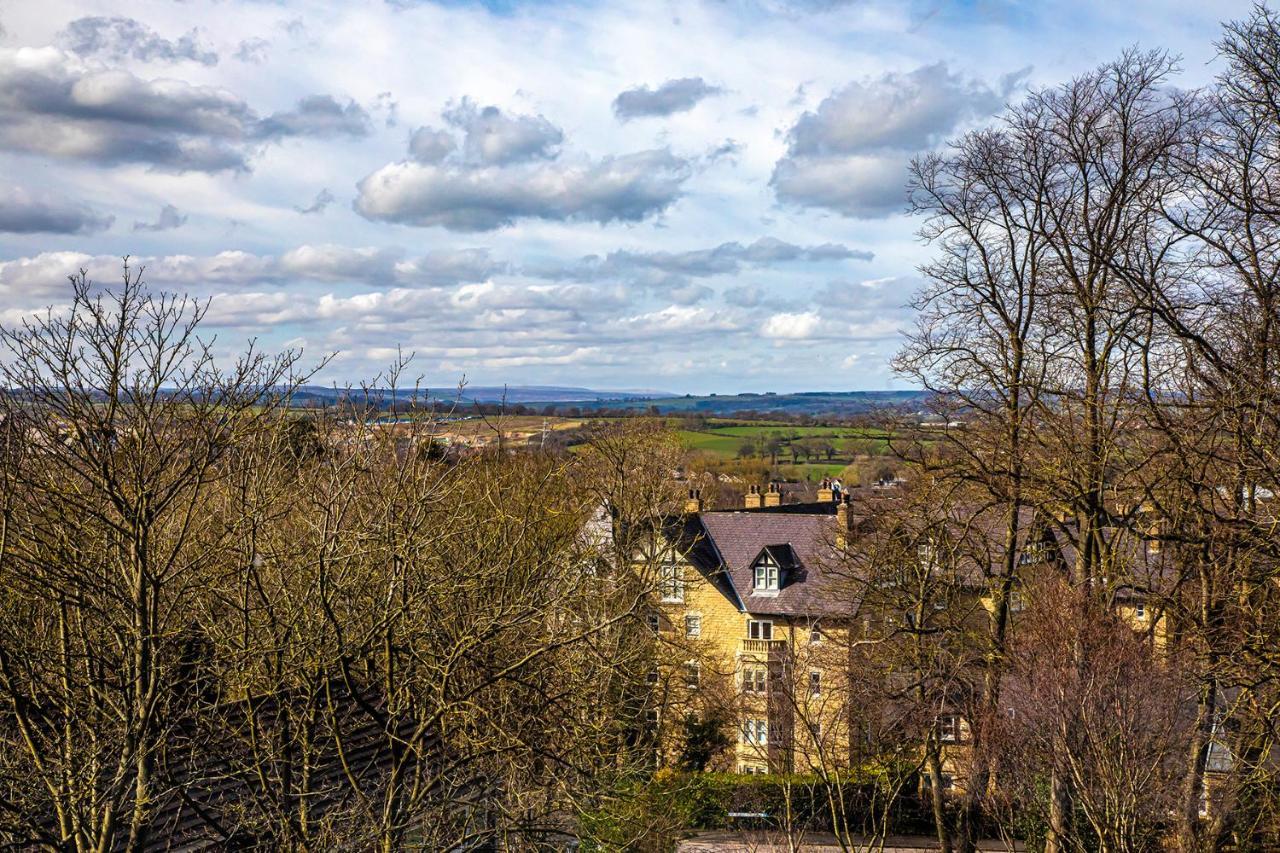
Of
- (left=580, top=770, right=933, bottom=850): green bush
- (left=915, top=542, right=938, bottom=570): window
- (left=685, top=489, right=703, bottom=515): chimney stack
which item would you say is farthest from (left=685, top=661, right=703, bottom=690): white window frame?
(left=915, top=542, right=938, bottom=570): window

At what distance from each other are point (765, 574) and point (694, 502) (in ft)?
15.3

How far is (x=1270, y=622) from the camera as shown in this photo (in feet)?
45.1

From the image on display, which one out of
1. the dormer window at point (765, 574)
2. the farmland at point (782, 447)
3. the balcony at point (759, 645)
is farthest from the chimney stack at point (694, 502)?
the farmland at point (782, 447)

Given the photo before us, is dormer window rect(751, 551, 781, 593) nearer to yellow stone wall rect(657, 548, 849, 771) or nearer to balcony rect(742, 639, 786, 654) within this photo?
yellow stone wall rect(657, 548, 849, 771)

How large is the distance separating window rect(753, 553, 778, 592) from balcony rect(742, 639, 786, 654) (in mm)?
2012

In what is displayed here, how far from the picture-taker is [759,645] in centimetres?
3900

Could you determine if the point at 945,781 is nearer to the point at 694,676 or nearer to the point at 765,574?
the point at 694,676

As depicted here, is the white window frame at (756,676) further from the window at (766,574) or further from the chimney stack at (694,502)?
the chimney stack at (694,502)

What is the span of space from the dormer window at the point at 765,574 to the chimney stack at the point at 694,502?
13.3ft

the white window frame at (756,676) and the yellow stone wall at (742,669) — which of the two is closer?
the yellow stone wall at (742,669)

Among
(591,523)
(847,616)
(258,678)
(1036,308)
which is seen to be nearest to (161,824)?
(258,678)

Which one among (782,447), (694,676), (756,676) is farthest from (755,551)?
(782,447)

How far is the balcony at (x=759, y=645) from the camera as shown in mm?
38188

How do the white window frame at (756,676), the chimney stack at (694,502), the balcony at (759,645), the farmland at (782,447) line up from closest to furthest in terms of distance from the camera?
the white window frame at (756,676), the balcony at (759,645), the chimney stack at (694,502), the farmland at (782,447)
